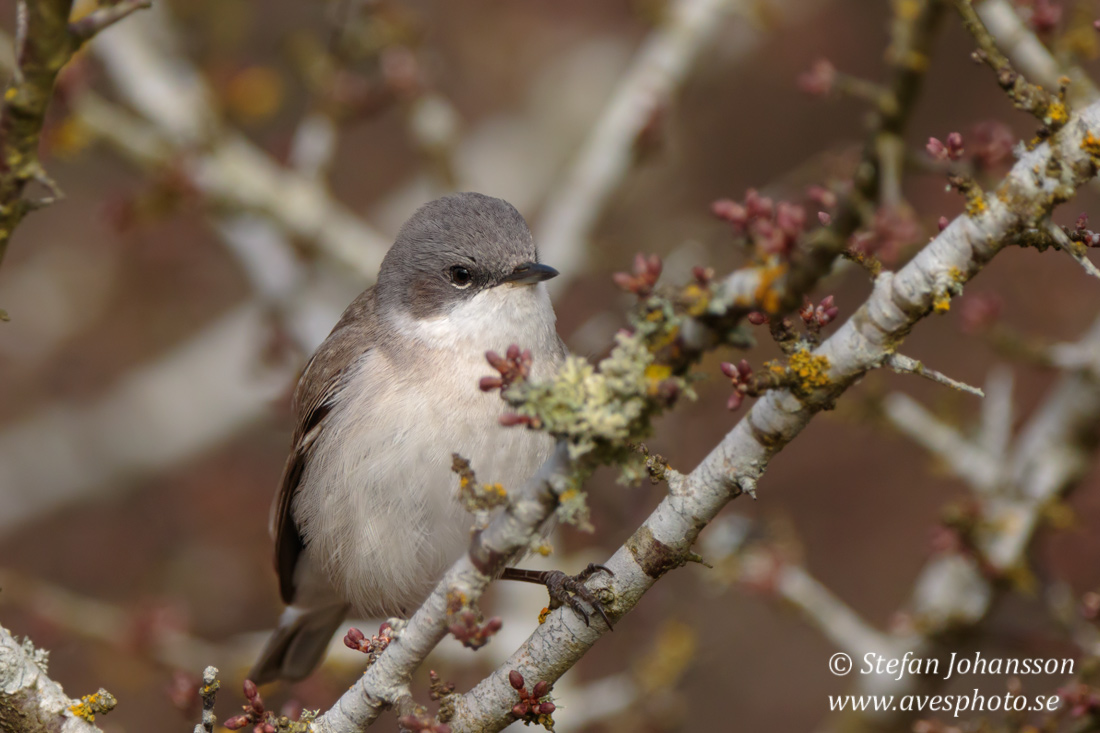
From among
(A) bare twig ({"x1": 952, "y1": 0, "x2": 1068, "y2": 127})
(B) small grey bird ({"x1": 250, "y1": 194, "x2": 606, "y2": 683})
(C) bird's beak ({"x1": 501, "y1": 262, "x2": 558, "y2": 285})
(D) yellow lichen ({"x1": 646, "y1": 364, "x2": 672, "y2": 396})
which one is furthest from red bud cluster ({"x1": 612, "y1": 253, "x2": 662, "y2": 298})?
(C) bird's beak ({"x1": 501, "y1": 262, "x2": 558, "y2": 285})

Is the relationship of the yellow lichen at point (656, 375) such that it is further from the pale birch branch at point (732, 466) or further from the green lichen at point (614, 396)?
the pale birch branch at point (732, 466)

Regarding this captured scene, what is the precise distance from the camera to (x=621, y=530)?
6445 mm

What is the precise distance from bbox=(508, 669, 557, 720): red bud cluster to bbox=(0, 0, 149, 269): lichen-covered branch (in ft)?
6.42

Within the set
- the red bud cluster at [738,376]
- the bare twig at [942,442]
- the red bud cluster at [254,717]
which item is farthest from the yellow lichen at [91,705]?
the bare twig at [942,442]

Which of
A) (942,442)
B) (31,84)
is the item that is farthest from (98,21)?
(942,442)

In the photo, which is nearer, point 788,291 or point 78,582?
point 788,291

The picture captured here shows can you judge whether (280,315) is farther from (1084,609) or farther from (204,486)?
(1084,609)

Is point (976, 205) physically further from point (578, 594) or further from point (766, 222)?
point (578, 594)

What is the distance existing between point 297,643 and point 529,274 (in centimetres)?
267

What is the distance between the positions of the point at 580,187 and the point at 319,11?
6.12 m

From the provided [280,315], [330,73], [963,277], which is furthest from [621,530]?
[963,277]

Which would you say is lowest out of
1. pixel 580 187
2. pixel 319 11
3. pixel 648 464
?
pixel 648 464

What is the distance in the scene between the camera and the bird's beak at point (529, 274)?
4.21 meters

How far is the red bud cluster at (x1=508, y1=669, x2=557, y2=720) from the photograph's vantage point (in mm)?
2801
